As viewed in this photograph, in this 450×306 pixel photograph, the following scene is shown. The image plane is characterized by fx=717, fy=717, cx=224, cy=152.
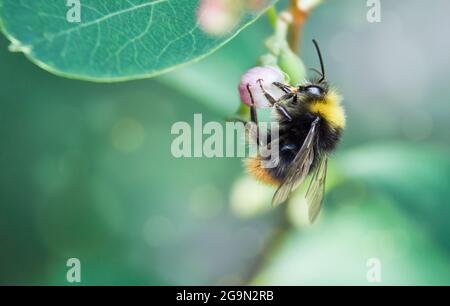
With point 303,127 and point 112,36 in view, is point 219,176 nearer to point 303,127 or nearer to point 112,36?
point 303,127

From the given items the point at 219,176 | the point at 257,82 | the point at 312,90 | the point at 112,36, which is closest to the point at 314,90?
the point at 312,90

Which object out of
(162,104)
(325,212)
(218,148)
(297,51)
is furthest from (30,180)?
(297,51)

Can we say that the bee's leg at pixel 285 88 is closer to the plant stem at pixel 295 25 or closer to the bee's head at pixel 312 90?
the bee's head at pixel 312 90

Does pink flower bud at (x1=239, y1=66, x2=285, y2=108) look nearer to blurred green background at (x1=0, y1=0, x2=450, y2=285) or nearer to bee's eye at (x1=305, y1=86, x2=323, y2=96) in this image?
bee's eye at (x1=305, y1=86, x2=323, y2=96)

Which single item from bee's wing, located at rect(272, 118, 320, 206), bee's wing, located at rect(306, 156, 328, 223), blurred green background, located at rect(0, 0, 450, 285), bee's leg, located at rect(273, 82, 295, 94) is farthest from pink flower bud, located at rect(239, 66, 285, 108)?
blurred green background, located at rect(0, 0, 450, 285)

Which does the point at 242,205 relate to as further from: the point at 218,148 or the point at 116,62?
the point at 116,62

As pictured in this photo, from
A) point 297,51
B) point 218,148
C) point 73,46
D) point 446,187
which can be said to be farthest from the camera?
point 446,187

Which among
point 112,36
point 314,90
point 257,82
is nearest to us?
point 112,36

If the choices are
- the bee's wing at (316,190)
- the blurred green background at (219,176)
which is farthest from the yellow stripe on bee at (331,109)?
the blurred green background at (219,176)
